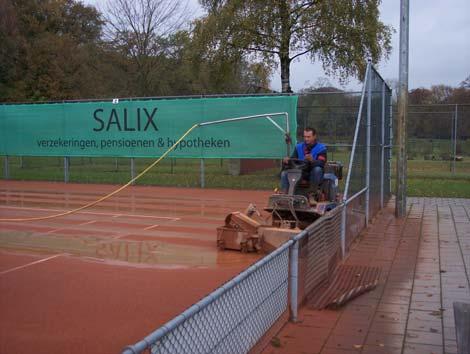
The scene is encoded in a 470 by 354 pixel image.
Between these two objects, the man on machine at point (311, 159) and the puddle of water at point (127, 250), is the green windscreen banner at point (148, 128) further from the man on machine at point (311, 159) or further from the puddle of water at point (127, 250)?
the puddle of water at point (127, 250)

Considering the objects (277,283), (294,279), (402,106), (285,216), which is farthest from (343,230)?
(402,106)

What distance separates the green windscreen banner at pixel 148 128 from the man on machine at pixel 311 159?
512cm

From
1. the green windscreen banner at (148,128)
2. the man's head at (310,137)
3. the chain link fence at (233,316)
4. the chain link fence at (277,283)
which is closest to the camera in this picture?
the chain link fence at (233,316)

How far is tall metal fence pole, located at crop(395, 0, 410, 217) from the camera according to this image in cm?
1201

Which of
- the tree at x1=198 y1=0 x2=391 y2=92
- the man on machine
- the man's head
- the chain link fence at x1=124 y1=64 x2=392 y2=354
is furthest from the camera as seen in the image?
the tree at x1=198 y1=0 x2=391 y2=92

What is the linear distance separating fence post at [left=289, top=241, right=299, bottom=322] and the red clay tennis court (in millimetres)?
1157

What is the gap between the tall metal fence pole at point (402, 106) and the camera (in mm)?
12008

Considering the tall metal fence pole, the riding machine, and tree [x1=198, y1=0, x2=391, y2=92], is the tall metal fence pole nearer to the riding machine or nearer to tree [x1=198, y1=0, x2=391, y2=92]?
the riding machine

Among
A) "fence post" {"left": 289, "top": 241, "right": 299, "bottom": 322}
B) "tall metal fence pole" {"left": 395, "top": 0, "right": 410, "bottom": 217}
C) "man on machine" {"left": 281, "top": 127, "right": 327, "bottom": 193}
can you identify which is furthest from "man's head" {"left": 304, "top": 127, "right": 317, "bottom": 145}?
"fence post" {"left": 289, "top": 241, "right": 299, "bottom": 322}

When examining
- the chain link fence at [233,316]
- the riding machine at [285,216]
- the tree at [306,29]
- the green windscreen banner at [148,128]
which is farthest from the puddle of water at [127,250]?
the tree at [306,29]

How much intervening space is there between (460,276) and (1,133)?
57.2ft

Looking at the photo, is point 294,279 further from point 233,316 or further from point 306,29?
point 306,29

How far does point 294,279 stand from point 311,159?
12.8ft

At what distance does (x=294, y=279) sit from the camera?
5.34m
